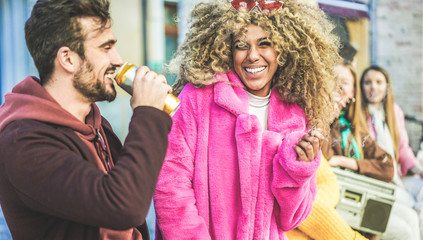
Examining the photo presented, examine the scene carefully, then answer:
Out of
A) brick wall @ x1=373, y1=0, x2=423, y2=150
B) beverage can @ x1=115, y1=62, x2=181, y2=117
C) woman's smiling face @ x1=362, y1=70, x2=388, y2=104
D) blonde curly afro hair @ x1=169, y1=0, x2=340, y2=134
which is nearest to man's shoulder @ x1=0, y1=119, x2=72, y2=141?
beverage can @ x1=115, y1=62, x2=181, y2=117

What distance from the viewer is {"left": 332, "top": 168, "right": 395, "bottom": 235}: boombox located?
313 centimetres

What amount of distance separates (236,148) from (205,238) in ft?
1.45

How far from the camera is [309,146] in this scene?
5.98 ft

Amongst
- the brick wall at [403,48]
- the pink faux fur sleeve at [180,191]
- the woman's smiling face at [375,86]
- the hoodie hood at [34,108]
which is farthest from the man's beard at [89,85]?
the brick wall at [403,48]

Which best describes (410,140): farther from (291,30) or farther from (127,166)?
(127,166)

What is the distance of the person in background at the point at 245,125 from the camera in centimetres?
191

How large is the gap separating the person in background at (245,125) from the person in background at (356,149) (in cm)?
127

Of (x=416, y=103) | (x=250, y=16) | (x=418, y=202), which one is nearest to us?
(x=250, y=16)

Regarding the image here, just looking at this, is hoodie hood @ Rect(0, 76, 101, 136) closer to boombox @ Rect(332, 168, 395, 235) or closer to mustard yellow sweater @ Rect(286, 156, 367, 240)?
mustard yellow sweater @ Rect(286, 156, 367, 240)

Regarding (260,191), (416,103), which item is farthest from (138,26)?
(260,191)

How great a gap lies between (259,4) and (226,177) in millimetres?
877

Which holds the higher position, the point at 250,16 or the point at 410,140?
the point at 250,16

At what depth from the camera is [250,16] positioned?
2059 millimetres

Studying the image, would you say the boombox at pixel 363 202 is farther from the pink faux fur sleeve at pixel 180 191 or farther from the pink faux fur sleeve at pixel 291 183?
the pink faux fur sleeve at pixel 180 191
